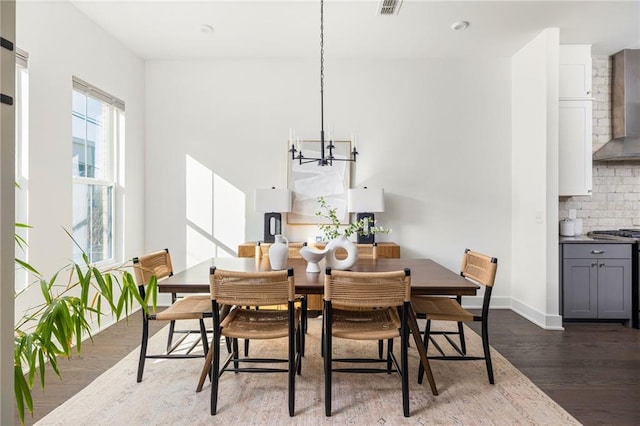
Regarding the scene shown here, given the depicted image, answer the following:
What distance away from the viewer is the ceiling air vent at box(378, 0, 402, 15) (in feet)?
9.66

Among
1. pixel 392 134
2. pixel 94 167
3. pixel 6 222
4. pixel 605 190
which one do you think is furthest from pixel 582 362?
pixel 94 167

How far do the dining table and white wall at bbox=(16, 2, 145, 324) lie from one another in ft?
4.04

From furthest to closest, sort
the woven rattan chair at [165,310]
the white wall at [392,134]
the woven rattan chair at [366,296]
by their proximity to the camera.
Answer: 1. the white wall at [392,134]
2. the woven rattan chair at [165,310]
3. the woven rattan chair at [366,296]

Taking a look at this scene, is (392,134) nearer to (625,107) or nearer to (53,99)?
(625,107)

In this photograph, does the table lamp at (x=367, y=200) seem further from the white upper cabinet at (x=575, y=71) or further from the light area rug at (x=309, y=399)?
the white upper cabinet at (x=575, y=71)

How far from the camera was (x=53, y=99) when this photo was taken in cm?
304

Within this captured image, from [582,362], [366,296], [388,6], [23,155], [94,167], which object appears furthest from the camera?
[94,167]

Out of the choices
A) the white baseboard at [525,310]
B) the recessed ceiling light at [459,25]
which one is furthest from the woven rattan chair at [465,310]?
the recessed ceiling light at [459,25]

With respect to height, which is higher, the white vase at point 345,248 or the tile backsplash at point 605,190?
the tile backsplash at point 605,190

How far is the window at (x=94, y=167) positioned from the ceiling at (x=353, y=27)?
72 centimetres

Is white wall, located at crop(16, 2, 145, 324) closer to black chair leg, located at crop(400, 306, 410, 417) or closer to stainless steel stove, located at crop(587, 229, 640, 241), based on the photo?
black chair leg, located at crop(400, 306, 410, 417)

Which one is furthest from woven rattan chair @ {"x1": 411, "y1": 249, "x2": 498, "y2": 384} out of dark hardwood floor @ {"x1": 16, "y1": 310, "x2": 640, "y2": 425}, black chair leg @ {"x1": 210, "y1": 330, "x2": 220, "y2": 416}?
black chair leg @ {"x1": 210, "y1": 330, "x2": 220, "y2": 416}

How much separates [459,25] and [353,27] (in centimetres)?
101

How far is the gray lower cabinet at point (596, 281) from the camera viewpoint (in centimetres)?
376
